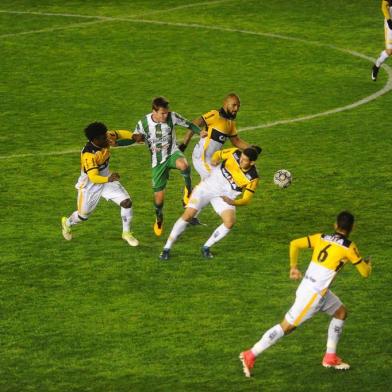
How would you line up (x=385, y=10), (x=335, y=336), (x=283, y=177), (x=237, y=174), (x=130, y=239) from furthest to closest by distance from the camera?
(x=385, y=10)
(x=130, y=239)
(x=283, y=177)
(x=237, y=174)
(x=335, y=336)

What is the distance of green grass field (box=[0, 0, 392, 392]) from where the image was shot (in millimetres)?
16156

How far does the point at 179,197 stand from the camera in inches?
907

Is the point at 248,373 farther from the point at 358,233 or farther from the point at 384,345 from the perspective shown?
the point at 358,233

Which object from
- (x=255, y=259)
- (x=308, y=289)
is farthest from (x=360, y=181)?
(x=308, y=289)

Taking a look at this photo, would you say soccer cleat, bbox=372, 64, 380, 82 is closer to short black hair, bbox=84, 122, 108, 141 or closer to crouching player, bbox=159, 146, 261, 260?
crouching player, bbox=159, 146, 261, 260

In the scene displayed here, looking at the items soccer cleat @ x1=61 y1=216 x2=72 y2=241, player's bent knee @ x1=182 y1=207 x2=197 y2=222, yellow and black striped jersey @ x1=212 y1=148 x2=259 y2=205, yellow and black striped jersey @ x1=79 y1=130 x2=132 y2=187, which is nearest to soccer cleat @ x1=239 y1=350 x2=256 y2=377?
yellow and black striped jersey @ x1=212 y1=148 x2=259 y2=205

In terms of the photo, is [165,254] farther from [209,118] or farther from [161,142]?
[209,118]

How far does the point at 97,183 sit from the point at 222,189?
1.88m

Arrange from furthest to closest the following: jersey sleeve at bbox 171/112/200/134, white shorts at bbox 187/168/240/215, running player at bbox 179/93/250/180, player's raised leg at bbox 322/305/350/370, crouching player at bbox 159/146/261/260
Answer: running player at bbox 179/93/250/180 → jersey sleeve at bbox 171/112/200/134 → white shorts at bbox 187/168/240/215 → crouching player at bbox 159/146/261/260 → player's raised leg at bbox 322/305/350/370

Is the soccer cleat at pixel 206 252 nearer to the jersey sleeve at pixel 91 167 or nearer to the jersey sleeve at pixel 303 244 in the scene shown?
the jersey sleeve at pixel 91 167

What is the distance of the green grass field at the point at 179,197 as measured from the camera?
1616 cm

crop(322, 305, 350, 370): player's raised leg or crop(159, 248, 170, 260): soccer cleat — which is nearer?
crop(322, 305, 350, 370): player's raised leg

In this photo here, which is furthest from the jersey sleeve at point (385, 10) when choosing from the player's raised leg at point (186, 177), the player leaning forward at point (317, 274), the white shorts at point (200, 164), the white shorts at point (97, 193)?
the player leaning forward at point (317, 274)

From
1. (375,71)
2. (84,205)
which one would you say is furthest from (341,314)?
(375,71)
